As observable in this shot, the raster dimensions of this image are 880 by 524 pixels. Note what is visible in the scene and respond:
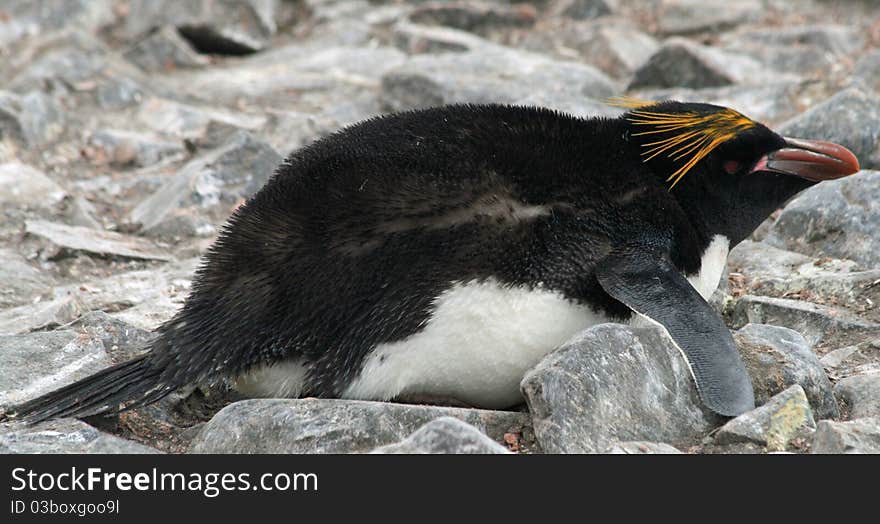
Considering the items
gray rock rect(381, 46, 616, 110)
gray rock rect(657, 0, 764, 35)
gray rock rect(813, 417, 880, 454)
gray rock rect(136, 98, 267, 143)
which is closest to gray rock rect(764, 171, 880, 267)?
gray rock rect(813, 417, 880, 454)

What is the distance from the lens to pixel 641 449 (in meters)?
3.12

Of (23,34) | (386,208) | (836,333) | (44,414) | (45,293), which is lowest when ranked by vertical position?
(23,34)

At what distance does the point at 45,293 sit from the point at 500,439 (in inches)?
103

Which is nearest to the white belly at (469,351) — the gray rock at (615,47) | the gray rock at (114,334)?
the gray rock at (114,334)

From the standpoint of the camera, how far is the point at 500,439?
3365 mm

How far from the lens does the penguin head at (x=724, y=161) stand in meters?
4.13

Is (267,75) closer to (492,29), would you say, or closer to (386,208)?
(492,29)

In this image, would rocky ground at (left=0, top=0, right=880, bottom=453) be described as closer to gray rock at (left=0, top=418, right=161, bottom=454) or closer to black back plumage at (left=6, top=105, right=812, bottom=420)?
gray rock at (left=0, top=418, right=161, bottom=454)

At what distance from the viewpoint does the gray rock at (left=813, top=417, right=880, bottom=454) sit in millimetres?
3020

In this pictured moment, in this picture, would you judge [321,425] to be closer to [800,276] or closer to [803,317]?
[803,317]

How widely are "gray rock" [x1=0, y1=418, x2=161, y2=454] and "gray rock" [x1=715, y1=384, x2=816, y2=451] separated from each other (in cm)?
158

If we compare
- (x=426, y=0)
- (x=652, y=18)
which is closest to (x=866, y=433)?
(x=652, y=18)

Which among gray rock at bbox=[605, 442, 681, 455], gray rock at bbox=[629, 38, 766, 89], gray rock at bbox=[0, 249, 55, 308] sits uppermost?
gray rock at bbox=[605, 442, 681, 455]

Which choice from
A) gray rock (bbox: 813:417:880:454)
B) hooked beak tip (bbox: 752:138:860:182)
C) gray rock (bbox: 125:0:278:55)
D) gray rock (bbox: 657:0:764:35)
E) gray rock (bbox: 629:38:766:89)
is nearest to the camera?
gray rock (bbox: 813:417:880:454)
